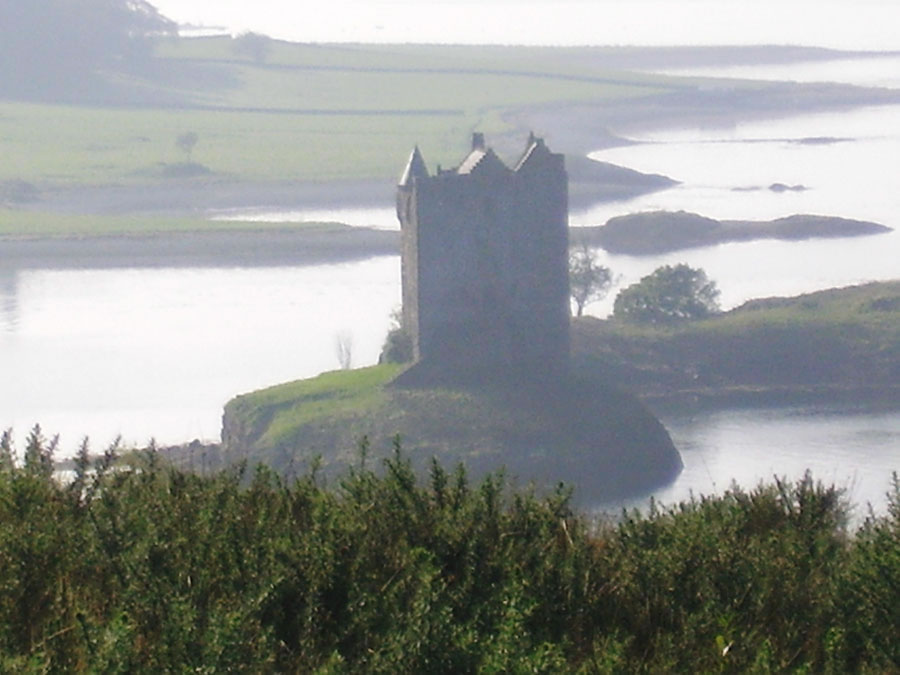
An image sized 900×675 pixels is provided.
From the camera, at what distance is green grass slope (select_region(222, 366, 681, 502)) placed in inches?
1150

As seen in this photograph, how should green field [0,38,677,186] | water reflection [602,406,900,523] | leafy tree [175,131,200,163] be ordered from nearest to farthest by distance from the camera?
1. water reflection [602,406,900,523]
2. green field [0,38,677,186]
3. leafy tree [175,131,200,163]

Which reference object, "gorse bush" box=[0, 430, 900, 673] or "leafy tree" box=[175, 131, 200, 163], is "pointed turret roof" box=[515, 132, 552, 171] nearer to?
"gorse bush" box=[0, 430, 900, 673]

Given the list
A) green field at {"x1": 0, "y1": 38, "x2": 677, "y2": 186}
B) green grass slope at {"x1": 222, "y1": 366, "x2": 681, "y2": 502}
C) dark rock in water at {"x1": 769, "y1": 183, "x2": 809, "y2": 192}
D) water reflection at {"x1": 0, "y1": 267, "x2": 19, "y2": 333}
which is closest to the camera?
green grass slope at {"x1": 222, "y1": 366, "x2": 681, "y2": 502}

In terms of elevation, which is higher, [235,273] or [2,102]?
[2,102]

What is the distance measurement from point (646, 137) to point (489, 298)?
50928 mm

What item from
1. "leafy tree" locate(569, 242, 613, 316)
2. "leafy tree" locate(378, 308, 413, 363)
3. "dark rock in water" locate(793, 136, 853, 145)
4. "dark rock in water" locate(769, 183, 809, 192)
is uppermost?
"dark rock in water" locate(793, 136, 853, 145)

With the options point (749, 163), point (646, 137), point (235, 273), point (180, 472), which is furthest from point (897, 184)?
point (180, 472)

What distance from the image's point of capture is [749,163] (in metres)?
72.2

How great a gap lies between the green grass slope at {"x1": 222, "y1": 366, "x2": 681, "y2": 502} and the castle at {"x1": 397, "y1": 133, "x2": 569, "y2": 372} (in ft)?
2.29

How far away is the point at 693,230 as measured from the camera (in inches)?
2105

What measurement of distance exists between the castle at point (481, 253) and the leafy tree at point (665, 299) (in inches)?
245

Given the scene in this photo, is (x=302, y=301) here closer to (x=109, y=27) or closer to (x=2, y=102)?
(x=2, y=102)

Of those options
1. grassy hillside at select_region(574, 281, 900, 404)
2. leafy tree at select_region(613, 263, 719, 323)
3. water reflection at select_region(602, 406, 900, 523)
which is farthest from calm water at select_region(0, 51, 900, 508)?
leafy tree at select_region(613, 263, 719, 323)

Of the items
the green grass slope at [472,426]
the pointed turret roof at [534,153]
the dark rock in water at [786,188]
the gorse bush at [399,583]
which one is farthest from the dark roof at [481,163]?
the dark rock in water at [786,188]
